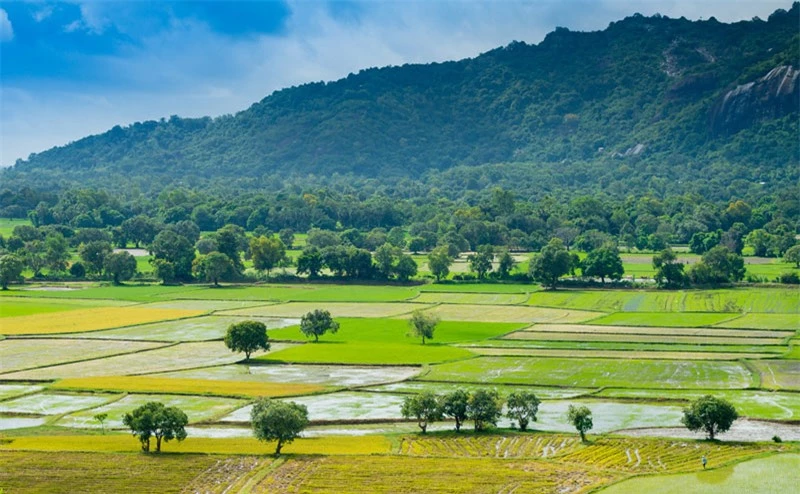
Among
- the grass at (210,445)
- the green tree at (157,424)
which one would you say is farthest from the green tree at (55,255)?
the green tree at (157,424)

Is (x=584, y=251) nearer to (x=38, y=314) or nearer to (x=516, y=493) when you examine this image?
(x=38, y=314)

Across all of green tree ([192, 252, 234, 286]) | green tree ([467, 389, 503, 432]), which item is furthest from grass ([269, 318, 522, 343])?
green tree ([192, 252, 234, 286])

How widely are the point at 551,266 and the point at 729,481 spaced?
86629mm

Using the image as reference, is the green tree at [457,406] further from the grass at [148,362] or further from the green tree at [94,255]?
the green tree at [94,255]

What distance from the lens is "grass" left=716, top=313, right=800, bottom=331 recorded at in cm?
10681

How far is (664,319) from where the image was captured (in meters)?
114

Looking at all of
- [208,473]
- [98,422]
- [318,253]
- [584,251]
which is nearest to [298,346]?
[98,422]

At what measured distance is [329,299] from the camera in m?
135

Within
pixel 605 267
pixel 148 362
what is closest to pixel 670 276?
pixel 605 267

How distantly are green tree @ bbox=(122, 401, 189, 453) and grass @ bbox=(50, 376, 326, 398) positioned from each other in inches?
531

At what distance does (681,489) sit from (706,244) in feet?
431

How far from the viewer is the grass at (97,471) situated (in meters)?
54.7

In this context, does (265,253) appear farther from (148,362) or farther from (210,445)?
(210,445)

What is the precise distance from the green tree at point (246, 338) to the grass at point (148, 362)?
1187mm
